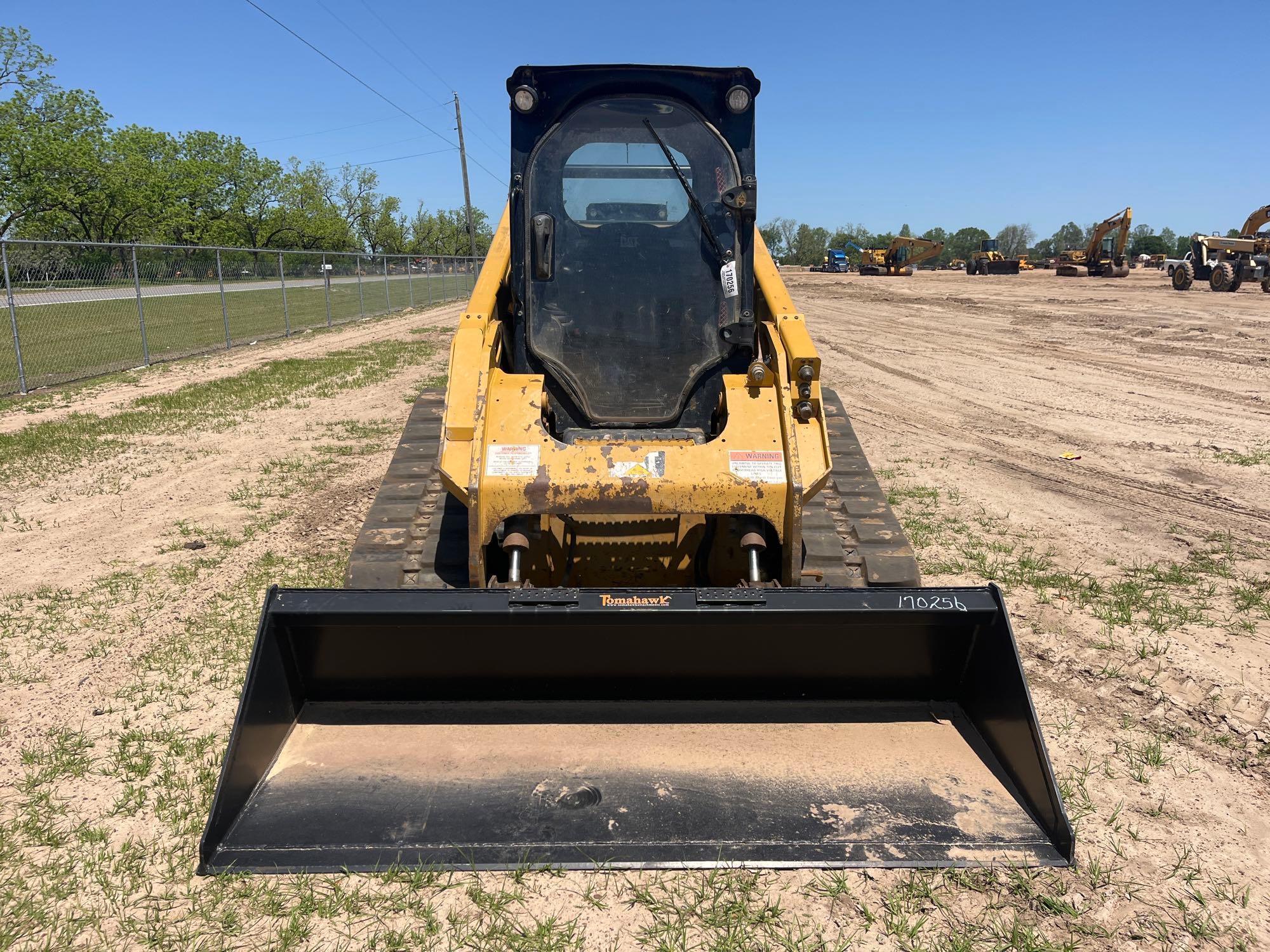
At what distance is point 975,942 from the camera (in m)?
2.46

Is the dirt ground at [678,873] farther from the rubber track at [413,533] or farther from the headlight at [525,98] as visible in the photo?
the headlight at [525,98]

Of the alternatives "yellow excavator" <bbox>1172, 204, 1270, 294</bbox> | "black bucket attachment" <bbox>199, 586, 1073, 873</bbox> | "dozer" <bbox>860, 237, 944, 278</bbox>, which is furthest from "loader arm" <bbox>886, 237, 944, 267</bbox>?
"black bucket attachment" <bbox>199, 586, 1073, 873</bbox>

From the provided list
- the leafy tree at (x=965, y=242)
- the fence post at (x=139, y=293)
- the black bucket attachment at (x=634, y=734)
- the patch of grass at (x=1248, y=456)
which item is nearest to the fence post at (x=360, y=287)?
the fence post at (x=139, y=293)

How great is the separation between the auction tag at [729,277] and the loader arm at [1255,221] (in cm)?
3303

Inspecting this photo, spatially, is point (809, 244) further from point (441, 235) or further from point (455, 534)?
point (455, 534)

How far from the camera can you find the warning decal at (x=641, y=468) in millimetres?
3604

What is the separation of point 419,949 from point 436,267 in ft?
128

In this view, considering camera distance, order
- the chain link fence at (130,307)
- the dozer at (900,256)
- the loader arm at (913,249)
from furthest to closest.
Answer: the dozer at (900,256) → the loader arm at (913,249) → the chain link fence at (130,307)

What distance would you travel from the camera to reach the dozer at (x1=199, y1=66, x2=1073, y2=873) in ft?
9.14

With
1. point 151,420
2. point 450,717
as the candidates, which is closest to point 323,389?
point 151,420

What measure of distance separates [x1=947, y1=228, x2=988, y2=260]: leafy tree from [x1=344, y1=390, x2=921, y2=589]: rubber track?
109647 mm

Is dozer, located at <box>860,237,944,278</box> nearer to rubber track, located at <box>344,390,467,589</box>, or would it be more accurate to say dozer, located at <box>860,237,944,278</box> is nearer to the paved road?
the paved road

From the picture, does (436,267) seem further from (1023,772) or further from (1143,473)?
(1023,772)

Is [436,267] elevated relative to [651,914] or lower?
elevated
